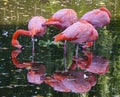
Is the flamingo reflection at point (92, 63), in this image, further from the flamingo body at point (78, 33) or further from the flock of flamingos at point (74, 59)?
the flamingo body at point (78, 33)

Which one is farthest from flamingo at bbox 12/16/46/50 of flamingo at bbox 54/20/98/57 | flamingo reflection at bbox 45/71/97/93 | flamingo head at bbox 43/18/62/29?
flamingo reflection at bbox 45/71/97/93

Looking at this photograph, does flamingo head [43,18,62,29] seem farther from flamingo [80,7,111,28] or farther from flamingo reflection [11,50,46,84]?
flamingo reflection [11,50,46,84]

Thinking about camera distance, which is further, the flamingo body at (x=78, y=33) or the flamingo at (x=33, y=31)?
the flamingo at (x=33, y=31)

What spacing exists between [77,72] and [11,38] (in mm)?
2462

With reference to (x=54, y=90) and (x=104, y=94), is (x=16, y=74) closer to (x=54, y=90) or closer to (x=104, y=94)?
(x=54, y=90)

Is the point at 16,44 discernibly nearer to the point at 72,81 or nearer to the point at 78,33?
the point at 78,33

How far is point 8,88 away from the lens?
6.42 meters

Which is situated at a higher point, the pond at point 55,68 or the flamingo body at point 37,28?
the flamingo body at point 37,28

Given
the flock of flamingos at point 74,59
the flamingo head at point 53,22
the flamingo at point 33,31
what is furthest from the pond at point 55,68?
the flamingo head at point 53,22

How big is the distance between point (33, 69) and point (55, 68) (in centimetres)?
34

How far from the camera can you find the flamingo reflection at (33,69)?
22.6ft

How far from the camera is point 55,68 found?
7484mm

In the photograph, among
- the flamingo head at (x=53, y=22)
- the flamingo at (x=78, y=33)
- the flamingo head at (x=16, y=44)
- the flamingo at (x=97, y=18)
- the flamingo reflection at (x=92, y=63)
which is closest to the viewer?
the flamingo reflection at (x=92, y=63)

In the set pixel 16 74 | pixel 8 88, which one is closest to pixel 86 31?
pixel 16 74
